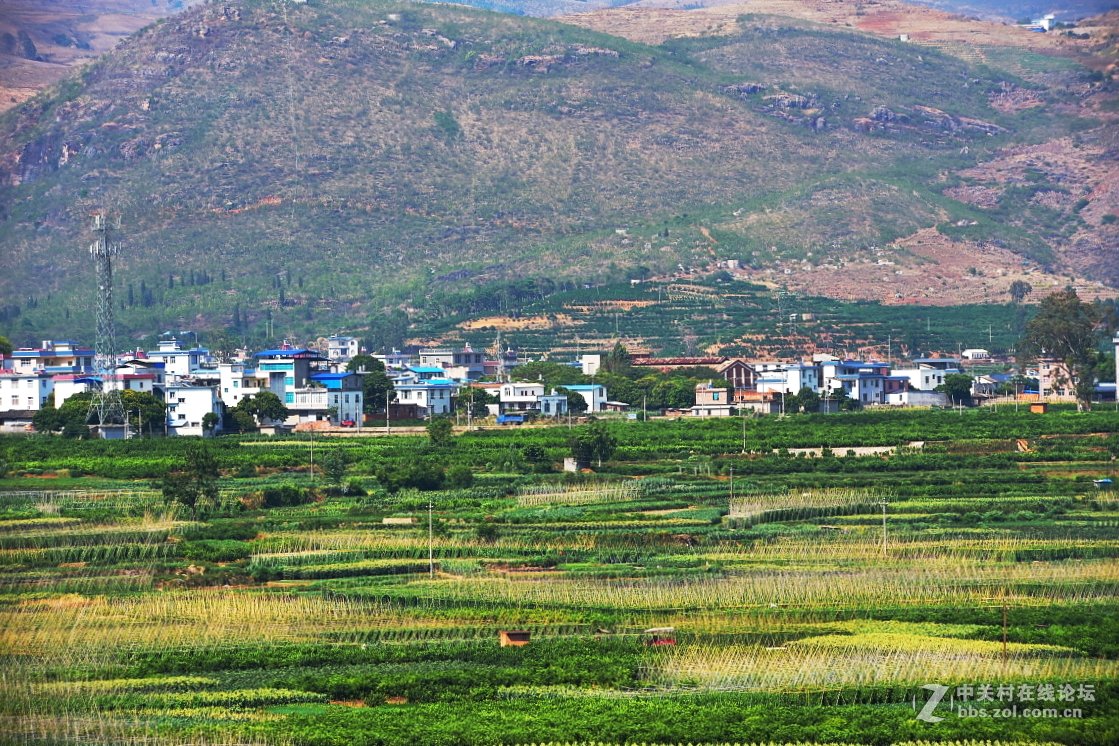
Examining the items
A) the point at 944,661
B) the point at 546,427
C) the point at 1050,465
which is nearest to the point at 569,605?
the point at 944,661

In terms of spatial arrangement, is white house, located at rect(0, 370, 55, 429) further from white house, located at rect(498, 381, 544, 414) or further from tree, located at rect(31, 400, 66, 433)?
white house, located at rect(498, 381, 544, 414)

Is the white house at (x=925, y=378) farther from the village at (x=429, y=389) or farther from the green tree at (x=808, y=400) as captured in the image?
the green tree at (x=808, y=400)

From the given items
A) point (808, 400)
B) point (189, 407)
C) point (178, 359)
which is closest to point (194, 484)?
point (189, 407)

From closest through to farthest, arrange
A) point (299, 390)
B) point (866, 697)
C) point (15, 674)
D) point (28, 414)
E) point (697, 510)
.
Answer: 1. point (866, 697)
2. point (15, 674)
3. point (697, 510)
4. point (28, 414)
5. point (299, 390)

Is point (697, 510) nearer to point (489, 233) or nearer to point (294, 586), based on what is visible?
point (294, 586)
